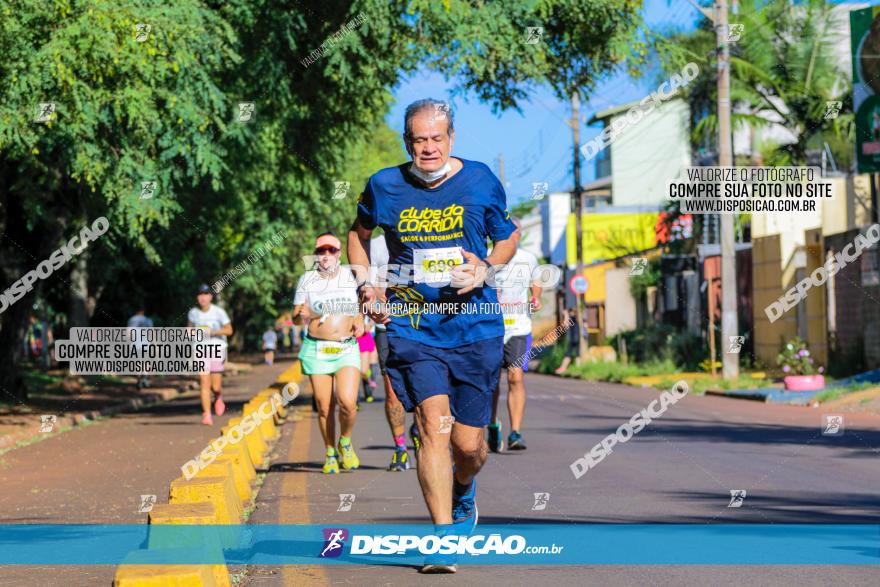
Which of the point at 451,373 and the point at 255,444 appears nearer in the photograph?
the point at 451,373

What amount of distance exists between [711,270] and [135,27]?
80.1 feet

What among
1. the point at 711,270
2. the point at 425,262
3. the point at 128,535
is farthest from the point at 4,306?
the point at 711,270

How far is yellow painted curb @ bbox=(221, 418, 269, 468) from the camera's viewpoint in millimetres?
12312

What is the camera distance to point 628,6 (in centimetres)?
2028

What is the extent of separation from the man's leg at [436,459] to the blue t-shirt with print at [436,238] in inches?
12.4

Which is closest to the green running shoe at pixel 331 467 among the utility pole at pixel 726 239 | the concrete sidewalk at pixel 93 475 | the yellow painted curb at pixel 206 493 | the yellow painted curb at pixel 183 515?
the concrete sidewalk at pixel 93 475

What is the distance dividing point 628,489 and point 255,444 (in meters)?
4.49

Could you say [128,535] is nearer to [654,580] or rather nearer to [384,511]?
[384,511]

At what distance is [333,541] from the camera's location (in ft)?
24.6

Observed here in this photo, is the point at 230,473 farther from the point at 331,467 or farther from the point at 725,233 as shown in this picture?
the point at 725,233

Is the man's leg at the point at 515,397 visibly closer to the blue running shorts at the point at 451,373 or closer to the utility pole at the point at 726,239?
the blue running shorts at the point at 451,373

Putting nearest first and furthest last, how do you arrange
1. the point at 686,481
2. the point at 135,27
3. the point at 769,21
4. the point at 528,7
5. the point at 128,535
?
the point at 128,535 < the point at 686,481 < the point at 135,27 < the point at 528,7 < the point at 769,21

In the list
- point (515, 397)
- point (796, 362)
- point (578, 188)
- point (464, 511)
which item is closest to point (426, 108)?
point (464, 511)

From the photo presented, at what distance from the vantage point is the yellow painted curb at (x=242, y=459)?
988 centimetres
